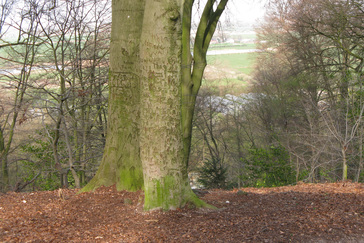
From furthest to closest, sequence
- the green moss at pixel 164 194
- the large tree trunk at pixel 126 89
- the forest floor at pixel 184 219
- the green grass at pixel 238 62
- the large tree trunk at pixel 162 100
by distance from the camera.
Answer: the green grass at pixel 238 62
the large tree trunk at pixel 126 89
the green moss at pixel 164 194
the large tree trunk at pixel 162 100
the forest floor at pixel 184 219

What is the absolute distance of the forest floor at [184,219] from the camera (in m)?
3.49

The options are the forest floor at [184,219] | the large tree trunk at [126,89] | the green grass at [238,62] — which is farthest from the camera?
the green grass at [238,62]

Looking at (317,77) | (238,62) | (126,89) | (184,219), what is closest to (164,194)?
(184,219)

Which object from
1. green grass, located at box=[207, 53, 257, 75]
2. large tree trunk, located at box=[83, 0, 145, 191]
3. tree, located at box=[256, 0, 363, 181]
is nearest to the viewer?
large tree trunk, located at box=[83, 0, 145, 191]

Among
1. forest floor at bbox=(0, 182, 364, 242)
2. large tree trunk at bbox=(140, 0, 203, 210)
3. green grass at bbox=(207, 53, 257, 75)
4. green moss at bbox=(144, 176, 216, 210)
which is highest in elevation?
green grass at bbox=(207, 53, 257, 75)

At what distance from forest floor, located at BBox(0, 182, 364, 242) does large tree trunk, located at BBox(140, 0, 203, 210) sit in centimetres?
45

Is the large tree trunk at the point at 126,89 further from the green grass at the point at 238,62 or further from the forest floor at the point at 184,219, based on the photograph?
the green grass at the point at 238,62

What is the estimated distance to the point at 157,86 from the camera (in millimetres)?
4066

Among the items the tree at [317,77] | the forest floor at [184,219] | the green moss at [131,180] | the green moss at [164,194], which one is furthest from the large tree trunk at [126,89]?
the tree at [317,77]

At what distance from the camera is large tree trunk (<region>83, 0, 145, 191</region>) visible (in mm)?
5359

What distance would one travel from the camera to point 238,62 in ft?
121

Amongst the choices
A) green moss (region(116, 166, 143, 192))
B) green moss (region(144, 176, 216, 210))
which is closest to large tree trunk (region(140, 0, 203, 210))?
green moss (region(144, 176, 216, 210))

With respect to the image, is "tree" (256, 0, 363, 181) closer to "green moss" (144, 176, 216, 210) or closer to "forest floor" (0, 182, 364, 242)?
"forest floor" (0, 182, 364, 242)

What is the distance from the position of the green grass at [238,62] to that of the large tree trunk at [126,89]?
21799 millimetres
